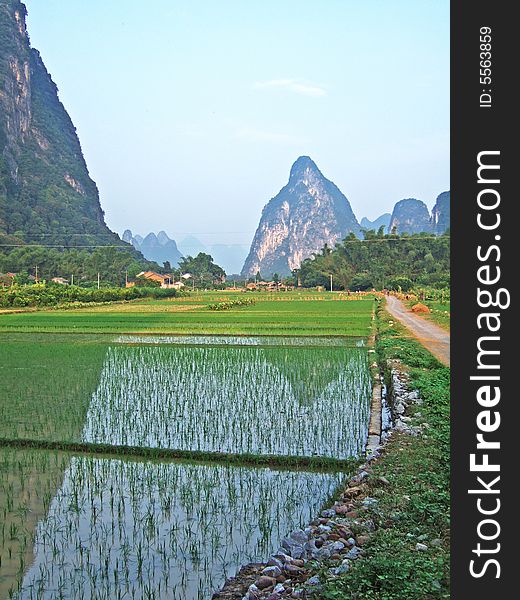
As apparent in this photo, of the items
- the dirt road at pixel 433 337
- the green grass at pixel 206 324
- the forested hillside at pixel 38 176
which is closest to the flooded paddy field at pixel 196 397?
the dirt road at pixel 433 337

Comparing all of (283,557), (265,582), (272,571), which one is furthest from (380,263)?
(265,582)

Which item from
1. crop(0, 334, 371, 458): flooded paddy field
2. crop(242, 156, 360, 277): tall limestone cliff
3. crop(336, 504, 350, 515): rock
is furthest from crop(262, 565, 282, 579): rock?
crop(242, 156, 360, 277): tall limestone cliff


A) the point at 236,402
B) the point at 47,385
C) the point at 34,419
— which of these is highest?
the point at 47,385

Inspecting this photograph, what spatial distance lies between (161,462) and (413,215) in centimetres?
13100

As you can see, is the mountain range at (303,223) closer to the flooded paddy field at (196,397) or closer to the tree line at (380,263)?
the tree line at (380,263)

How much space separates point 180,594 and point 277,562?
563mm

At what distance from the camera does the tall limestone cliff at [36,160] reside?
3007 inches

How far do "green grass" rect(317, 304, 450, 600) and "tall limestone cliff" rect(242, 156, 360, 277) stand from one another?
119006 millimetres

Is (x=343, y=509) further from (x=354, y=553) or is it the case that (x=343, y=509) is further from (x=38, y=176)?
(x=38, y=176)

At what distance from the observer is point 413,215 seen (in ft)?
433

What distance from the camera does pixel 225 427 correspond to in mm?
7430

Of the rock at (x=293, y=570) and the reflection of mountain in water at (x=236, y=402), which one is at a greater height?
the reflection of mountain in water at (x=236, y=402)

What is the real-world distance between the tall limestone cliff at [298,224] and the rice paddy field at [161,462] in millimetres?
113490

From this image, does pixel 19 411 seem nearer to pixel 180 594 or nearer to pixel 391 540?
pixel 180 594
